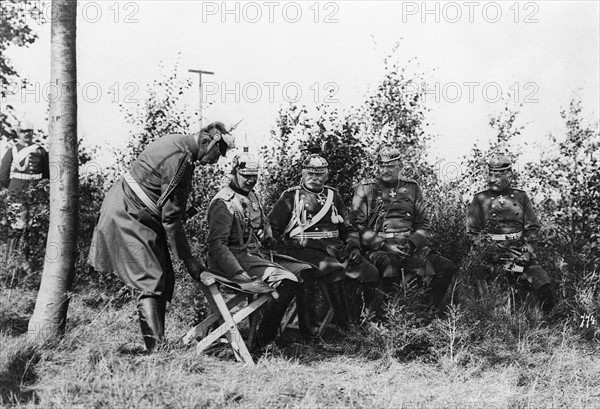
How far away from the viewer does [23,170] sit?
694cm

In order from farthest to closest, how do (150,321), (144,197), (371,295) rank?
(371,295)
(144,197)
(150,321)

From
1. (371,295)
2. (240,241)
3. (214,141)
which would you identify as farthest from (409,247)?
(214,141)

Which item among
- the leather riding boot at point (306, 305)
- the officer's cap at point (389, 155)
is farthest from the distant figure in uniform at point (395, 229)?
the leather riding boot at point (306, 305)

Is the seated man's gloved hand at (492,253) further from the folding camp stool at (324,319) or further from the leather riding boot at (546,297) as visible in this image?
the folding camp stool at (324,319)

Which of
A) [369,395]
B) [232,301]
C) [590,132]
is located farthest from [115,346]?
[590,132]

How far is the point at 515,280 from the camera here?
22.1 feet

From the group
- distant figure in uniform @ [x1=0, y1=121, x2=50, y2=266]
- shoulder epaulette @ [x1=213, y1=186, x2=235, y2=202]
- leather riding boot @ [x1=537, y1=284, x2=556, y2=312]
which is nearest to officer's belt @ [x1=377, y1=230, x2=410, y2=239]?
leather riding boot @ [x1=537, y1=284, x2=556, y2=312]

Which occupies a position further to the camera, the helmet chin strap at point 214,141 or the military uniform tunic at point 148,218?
the helmet chin strap at point 214,141

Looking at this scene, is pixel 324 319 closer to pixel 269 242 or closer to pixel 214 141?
pixel 269 242

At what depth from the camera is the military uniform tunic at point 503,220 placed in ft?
22.7

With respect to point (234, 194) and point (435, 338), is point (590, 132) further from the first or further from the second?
point (234, 194)

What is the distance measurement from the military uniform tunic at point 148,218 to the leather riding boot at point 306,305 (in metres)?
1.53

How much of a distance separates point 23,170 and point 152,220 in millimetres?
2786

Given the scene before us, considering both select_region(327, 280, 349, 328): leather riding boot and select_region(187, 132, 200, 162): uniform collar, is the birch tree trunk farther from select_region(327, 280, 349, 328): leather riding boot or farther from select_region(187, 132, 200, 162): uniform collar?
select_region(327, 280, 349, 328): leather riding boot
